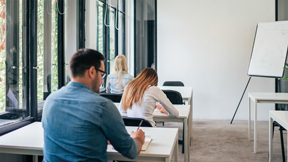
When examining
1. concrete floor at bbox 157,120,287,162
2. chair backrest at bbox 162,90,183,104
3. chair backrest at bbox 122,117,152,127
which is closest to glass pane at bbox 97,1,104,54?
chair backrest at bbox 162,90,183,104

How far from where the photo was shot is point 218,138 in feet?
14.7

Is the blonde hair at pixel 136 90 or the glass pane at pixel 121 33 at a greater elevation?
the glass pane at pixel 121 33

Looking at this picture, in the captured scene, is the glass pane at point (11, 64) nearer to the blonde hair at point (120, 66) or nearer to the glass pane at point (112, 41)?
the blonde hair at point (120, 66)

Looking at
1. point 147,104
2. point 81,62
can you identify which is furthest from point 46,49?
point 81,62

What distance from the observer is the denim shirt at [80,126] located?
1294 mm

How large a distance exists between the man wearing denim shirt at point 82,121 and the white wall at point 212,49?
500cm

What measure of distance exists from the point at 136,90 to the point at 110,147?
99 cm

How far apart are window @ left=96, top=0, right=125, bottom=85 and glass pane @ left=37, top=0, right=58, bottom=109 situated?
1448mm

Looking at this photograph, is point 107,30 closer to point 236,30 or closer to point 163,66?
point 163,66

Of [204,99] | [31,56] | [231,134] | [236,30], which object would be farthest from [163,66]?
[31,56]

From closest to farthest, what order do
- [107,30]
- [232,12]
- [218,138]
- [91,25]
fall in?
[91,25] → [218,138] → [107,30] → [232,12]

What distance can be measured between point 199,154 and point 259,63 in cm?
249

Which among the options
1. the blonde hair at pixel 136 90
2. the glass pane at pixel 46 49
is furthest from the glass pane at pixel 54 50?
the blonde hair at pixel 136 90

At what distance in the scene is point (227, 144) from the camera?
13.5 feet
